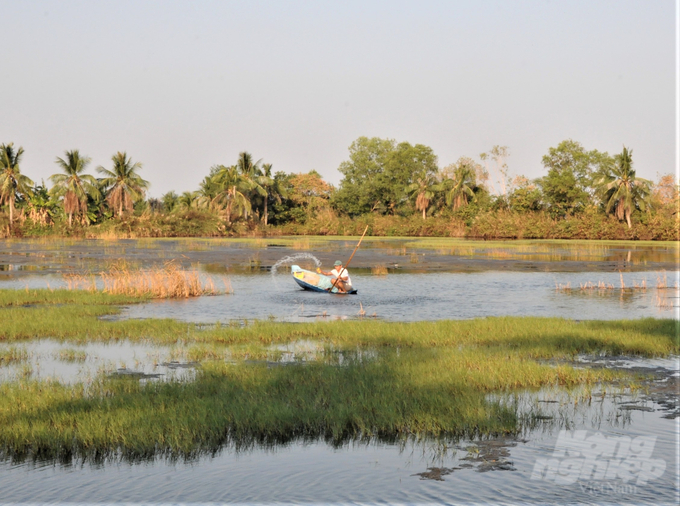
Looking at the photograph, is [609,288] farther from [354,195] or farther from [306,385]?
[354,195]

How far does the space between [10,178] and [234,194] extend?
79.5ft

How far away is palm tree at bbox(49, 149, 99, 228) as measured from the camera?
277 ft

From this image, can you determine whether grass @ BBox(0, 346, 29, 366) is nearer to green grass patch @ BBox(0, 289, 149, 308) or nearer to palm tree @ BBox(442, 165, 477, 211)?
green grass patch @ BBox(0, 289, 149, 308)

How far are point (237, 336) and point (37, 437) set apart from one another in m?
7.84

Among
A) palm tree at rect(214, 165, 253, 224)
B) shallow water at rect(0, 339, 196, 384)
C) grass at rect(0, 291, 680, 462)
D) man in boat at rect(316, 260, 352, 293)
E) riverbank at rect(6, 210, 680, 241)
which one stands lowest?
shallow water at rect(0, 339, 196, 384)

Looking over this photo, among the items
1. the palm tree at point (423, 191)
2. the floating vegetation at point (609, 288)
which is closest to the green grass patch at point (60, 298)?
the floating vegetation at point (609, 288)

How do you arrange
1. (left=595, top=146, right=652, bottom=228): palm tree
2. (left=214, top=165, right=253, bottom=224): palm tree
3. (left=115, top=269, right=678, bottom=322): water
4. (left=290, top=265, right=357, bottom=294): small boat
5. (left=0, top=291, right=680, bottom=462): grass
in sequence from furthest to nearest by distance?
1. (left=214, top=165, right=253, bottom=224): palm tree
2. (left=595, top=146, right=652, bottom=228): palm tree
3. (left=290, top=265, right=357, bottom=294): small boat
4. (left=115, top=269, right=678, bottom=322): water
5. (left=0, top=291, right=680, bottom=462): grass

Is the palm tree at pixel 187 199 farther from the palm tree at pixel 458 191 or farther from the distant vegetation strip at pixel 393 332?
the distant vegetation strip at pixel 393 332

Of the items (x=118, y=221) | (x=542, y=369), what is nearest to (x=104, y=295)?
(x=542, y=369)

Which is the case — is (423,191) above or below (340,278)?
above

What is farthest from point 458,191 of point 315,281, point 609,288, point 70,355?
point 70,355

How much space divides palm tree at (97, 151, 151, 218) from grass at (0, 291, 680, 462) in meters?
73.0

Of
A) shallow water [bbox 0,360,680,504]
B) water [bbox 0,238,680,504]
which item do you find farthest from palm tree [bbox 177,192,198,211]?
shallow water [bbox 0,360,680,504]

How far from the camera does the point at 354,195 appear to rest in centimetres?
10725
